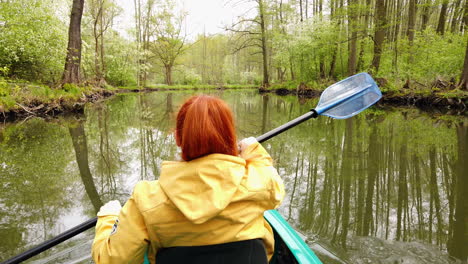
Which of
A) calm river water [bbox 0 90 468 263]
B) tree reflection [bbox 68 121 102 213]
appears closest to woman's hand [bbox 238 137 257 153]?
calm river water [bbox 0 90 468 263]

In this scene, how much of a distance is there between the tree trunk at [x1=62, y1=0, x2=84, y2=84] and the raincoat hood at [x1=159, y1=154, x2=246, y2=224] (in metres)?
10.1

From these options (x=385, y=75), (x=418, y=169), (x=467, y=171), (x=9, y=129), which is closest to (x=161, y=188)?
(x=418, y=169)

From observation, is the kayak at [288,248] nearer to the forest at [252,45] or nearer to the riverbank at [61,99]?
the forest at [252,45]

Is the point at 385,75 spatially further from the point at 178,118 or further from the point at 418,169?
the point at 178,118

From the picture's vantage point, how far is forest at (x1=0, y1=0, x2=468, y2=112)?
9.24 meters

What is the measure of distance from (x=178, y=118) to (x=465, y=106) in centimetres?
1060

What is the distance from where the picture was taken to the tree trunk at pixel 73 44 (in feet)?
30.6

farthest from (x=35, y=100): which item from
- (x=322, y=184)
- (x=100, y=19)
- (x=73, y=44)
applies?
(x=100, y=19)

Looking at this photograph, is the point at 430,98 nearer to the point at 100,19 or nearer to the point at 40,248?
the point at 40,248

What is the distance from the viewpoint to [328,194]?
291 centimetres

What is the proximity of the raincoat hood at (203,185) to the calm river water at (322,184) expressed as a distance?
271 millimetres

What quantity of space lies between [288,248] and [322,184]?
1.90 meters

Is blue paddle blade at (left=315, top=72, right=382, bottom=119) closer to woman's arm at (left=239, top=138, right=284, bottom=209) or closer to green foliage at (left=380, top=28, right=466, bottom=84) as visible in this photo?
woman's arm at (left=239, top=138, right=284, bottom=209)

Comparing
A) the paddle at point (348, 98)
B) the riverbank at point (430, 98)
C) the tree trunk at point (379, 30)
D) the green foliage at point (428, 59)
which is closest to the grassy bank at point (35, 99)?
the paddle at point (348, 98)
